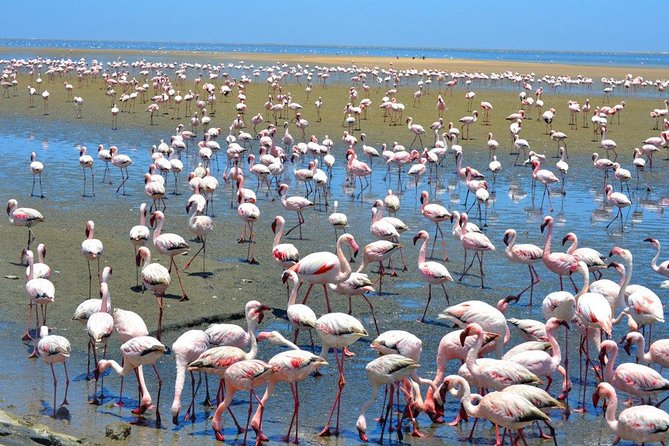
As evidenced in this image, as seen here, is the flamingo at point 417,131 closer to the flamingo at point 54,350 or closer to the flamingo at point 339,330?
the flamingo at point 339,330

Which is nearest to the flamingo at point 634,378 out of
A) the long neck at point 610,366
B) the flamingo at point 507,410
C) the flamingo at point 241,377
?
the long neck at point 610,366

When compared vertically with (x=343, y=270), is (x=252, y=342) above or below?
below

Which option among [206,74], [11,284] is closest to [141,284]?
[11,284]

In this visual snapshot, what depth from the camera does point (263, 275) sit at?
1105 centimetres

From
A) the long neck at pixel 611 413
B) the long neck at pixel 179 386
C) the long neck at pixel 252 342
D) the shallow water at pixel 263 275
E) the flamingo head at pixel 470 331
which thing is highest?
the flamingo head at pixel 470 331

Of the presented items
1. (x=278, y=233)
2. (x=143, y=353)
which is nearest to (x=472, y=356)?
(x=143, y=353)

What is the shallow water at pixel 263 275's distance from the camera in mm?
7090

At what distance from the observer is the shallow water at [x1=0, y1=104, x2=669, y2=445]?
23.3 ft

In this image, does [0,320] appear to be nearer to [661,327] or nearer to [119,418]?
[119,418]

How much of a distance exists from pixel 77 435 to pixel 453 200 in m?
11.2

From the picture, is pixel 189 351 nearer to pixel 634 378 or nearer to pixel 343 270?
pixel 343 270

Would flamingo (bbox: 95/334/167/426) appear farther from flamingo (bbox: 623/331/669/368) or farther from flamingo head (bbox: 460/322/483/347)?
flamingo (bbox: 623/331/669/368)

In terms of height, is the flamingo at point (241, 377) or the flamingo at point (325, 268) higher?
the flamingo at point (325, 268)

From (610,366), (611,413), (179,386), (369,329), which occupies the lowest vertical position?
(369,329)
